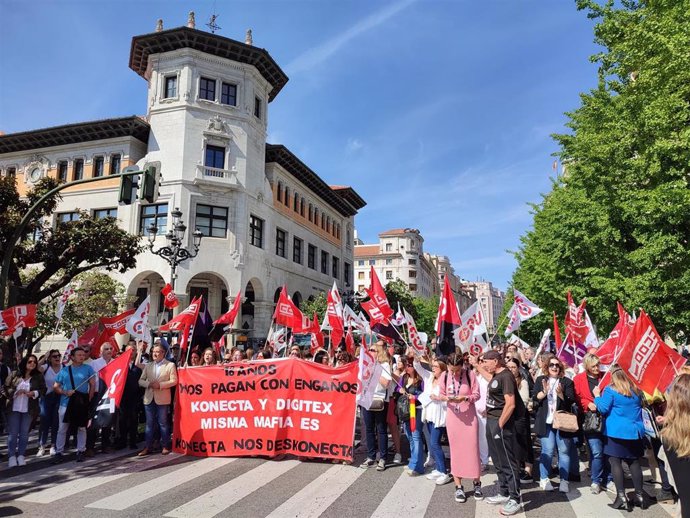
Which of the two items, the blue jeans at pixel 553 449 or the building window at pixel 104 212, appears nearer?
the blue jeans at pixel 553 449

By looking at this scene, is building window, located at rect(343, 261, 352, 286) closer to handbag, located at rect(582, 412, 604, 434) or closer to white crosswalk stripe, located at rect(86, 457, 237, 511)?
white crosswalk stripe, located at rect(86, 457, 237, 511)

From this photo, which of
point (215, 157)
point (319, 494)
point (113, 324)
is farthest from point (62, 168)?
point (319, 494)

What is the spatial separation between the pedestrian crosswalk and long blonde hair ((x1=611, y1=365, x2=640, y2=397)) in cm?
141

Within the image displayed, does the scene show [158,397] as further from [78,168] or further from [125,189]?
[78,168]

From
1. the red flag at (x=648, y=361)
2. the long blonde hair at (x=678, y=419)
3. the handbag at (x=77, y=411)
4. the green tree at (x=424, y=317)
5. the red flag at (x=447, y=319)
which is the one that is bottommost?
the handbag at (x=77, y=411)

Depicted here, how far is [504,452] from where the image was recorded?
6031 millimetres

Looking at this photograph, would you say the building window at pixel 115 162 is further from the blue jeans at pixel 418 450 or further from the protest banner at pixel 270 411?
the blue jeans at pixel 418 450

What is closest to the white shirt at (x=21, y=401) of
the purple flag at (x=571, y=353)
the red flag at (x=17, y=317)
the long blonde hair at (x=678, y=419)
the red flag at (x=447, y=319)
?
the red flag at (x=17, y=317)

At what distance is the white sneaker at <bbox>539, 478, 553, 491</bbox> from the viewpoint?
21.9 ft

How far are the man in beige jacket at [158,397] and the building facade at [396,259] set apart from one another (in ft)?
304

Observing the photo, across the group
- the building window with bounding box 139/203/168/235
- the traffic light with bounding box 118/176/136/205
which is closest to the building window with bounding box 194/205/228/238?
the building window with bounding box 139/203/168/235

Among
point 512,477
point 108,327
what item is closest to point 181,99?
point 108,327

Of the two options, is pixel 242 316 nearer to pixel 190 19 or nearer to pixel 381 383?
pixel 190 19

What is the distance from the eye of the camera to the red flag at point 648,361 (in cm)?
695
